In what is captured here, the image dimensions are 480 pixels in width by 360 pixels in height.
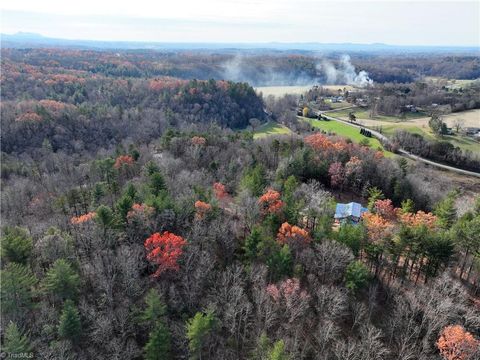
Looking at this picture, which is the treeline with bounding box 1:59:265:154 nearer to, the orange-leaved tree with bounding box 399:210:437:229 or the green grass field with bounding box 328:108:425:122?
the green grass field with bounding box 328:108:425:122

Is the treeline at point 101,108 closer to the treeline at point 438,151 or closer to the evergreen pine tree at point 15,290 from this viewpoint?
the treeline at point 438,151

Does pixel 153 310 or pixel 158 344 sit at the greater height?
pixel 153 310

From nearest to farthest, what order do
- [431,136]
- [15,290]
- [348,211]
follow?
1. [15,290]
2. [348,211]
3. [431,136]

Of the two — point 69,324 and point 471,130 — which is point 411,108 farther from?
point 69,324

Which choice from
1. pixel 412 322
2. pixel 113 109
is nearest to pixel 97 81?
pixel 113 109

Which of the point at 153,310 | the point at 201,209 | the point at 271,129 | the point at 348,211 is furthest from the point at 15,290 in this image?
the point at 271,129

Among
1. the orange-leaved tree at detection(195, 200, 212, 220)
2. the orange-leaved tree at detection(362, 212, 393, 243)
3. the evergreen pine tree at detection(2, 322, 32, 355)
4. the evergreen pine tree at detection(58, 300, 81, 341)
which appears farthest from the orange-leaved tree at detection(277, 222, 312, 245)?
the evergreen pine tree at detection(2, 322, 32, 355)

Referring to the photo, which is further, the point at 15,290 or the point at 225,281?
the point at 225,281
